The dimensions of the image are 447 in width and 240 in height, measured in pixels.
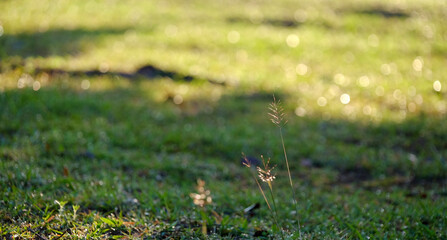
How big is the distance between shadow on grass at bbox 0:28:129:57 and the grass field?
5cm

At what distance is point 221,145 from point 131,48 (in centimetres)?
545

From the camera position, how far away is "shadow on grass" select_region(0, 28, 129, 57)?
983 centimetres

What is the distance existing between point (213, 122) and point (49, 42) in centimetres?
563

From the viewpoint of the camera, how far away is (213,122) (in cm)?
734

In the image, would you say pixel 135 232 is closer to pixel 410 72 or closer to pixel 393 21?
pixel 410 72

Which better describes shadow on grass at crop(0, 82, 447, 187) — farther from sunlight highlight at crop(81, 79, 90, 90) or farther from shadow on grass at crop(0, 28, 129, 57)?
shadow on grass at crop(0, 28, 129, 57)

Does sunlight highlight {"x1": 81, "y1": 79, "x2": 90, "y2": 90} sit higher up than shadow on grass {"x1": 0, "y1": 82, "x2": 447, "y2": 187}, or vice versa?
sunlight highlight {"x1": 81, "y1": 79, "x2": 90, "y2": 90}

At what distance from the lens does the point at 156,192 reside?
13.6 feet

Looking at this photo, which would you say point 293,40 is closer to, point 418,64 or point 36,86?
point 418,64

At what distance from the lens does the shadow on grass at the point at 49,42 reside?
9828 mm

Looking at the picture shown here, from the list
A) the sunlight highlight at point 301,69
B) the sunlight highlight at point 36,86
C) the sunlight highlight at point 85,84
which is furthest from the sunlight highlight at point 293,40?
the sunlight highlight at point 36,86

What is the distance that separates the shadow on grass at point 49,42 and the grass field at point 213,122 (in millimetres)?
52

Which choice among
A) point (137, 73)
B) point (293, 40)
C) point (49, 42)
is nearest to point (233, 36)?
point (293, 40)

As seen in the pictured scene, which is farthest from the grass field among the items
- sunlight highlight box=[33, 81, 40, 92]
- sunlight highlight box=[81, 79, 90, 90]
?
sunlight highlight box=[33, 81, 40, 92]
